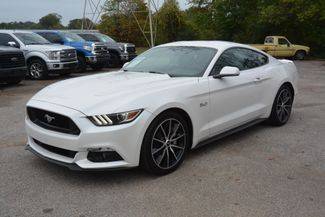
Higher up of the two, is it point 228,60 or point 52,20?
point 52,20

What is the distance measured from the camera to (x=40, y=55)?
50.5ft

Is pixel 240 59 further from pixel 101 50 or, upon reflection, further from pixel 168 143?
pixel 101 50

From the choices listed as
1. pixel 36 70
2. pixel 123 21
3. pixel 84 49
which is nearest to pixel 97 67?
pixel 84 49

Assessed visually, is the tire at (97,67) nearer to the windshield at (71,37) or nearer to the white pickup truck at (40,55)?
the windshield at (71,37)

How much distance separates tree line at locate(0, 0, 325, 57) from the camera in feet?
95.5

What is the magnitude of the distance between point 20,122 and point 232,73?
4.32 m

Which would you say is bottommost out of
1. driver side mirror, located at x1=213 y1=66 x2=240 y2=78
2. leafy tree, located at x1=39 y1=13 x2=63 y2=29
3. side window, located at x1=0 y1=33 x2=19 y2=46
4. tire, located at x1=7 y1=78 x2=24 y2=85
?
tire, located at x1=7 y1=78 x2=24 y2=85

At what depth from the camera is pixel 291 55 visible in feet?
92.0

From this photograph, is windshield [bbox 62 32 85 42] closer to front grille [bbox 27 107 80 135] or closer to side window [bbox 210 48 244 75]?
side window [bbox 210 48 244 75]

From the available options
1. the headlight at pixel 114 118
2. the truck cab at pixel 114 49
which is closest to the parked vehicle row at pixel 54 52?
the truck cab at pixel 114 49

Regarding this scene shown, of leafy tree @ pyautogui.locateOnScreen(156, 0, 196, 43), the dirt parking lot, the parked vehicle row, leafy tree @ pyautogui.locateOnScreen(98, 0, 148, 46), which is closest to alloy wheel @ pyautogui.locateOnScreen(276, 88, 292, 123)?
the dirt parking lot

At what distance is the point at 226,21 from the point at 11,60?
23.8m

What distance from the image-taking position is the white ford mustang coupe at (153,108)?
451cm

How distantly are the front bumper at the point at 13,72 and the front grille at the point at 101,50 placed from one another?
16.3ft
